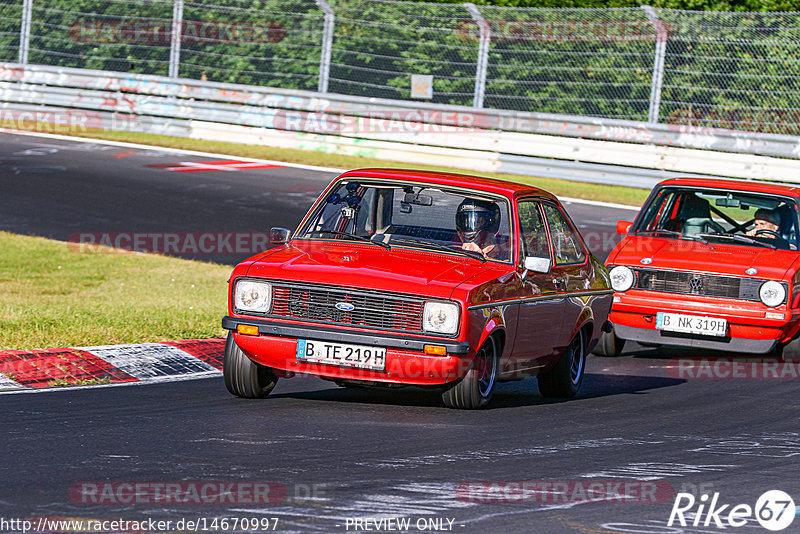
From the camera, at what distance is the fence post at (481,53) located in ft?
77.3

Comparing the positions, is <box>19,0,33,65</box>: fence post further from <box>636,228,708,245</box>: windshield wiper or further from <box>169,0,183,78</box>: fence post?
<box>636,228,708,245</box>: windshield wiper

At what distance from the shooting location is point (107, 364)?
9.70 m

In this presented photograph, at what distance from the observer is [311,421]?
7918 millimetres

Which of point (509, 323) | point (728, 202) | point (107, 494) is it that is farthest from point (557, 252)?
point (107, 494)

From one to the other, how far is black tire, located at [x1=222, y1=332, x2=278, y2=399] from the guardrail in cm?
1490

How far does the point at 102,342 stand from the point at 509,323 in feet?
11.6

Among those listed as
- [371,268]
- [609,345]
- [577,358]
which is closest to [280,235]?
[371,268]

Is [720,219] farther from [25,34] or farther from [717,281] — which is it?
[25,34]

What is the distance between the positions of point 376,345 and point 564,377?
2097 mm

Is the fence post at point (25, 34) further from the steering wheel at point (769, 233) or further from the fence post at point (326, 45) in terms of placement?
the steering wheel at point (769, 233)

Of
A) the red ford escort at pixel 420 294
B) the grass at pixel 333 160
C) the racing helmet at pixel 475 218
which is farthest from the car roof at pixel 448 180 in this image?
the grass at pixel 333 160

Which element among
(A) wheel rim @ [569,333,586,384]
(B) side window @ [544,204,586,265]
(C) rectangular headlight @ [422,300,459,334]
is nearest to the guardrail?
(B) side window @ [544,204,586,265]

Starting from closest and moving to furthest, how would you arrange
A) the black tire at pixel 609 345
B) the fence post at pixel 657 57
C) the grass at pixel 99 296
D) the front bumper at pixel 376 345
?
the front bumper at pixel 376 345
the grass at pixel 99 296
the black tire at pixel 609 345
the fence post at pixel 657 57

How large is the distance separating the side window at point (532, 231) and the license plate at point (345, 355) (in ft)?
5.08
